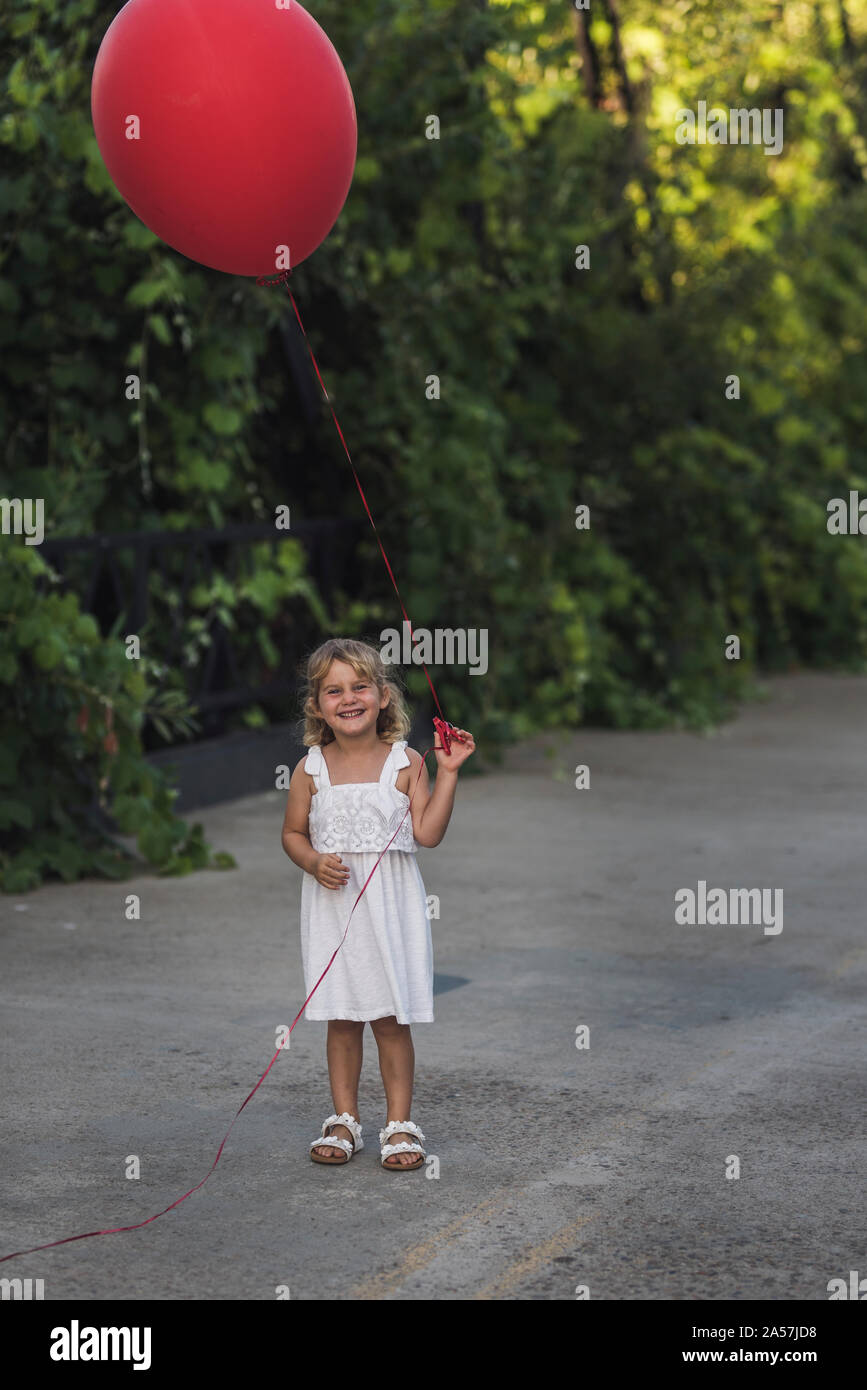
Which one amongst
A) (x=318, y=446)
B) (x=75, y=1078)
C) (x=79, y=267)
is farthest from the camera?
(x=318, y=446)

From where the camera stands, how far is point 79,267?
863 centimetres

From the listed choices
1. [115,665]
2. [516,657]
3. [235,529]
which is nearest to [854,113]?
[516,657]

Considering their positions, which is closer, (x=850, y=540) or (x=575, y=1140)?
(x=575, y=1140)

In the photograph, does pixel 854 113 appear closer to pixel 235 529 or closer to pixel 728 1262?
pixel 235 529

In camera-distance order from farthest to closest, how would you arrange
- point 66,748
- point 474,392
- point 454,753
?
1. point 474,392
2. point 66,748
3. point 454,753

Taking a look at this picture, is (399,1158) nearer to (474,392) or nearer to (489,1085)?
(489,1085)

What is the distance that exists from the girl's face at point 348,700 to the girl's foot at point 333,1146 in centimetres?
89

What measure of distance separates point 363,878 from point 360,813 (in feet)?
0.48

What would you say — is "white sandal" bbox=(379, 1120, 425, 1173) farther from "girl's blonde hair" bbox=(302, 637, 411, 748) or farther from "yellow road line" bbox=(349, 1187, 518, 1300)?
"girl's blonde hair" bbox=(302, 637, 411, 748)

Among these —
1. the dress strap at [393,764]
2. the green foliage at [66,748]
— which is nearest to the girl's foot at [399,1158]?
the dress strap at [393,764]

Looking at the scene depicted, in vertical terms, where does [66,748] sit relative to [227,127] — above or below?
below

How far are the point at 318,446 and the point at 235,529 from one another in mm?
1421

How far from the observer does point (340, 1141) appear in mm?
4359

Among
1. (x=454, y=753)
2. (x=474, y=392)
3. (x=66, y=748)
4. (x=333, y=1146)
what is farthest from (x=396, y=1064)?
(x=474, y=392)
